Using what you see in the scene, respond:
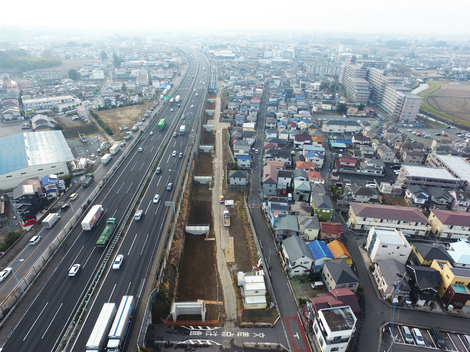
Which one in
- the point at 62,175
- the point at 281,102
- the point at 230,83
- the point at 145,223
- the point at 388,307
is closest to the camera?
the point at 388,307

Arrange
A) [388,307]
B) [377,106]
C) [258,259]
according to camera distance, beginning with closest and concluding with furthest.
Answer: [388,307] → [258,259] → [377,106]

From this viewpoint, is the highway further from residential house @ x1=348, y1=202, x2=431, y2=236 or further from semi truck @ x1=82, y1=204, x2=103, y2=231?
residential house @ x1=348, y1=202, x2=431, y2=236

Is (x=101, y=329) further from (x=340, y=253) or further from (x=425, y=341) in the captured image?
(x=425, y=341)

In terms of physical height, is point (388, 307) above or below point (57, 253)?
below

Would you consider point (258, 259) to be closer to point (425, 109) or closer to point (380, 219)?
point (380, 219)

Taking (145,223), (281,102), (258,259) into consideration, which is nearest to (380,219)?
(258,259)

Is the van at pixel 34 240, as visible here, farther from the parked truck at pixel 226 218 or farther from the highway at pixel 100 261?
the parked truck at pixel 226 218
